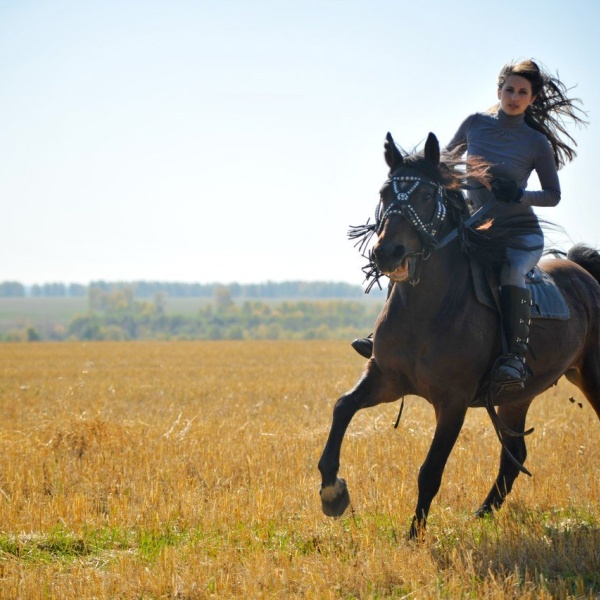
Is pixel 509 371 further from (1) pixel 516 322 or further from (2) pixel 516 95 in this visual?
(2) pixel 516 95

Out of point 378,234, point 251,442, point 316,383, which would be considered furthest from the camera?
point 316,383

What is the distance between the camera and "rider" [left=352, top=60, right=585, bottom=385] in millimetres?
6645

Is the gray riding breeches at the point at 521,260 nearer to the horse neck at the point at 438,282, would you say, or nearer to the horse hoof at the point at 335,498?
the horse neck at the point at 438,282

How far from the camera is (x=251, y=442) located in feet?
34.1

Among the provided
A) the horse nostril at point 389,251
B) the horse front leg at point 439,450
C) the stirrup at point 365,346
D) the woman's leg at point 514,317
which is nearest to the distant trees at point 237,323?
the stirrup at point 365,346

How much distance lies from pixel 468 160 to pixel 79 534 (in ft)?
13.5

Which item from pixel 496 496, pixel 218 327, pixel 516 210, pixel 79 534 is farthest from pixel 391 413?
pixel 218 327

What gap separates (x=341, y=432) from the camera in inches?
249

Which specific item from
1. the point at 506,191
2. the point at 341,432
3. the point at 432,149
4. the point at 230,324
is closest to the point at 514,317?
the point at 506,191

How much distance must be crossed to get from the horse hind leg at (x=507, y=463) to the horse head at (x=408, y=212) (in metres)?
2.26

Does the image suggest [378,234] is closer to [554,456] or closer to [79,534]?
[79,534]

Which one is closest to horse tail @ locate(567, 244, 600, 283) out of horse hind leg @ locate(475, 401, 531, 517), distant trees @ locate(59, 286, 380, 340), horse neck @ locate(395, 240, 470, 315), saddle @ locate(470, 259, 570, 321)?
saddle @ locate(470, 259, 570, 321)

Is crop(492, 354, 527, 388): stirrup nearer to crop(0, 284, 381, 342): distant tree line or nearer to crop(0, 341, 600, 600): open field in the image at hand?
crop(0, 341, 600, 600): open field

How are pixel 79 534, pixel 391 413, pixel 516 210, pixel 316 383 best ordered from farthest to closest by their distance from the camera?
pixel 316 383 < pixel 391 413 < pixel 516 210 < pixel 79 534
